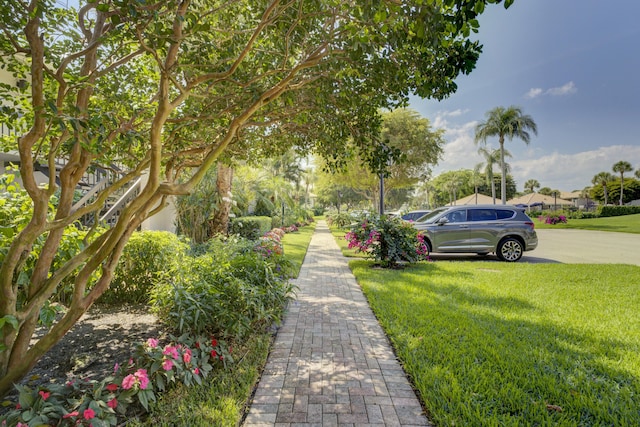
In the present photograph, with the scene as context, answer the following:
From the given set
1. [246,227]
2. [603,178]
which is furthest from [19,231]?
[603,178]

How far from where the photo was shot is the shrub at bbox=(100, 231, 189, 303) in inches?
206

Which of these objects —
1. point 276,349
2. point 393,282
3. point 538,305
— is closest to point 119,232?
point 276,349

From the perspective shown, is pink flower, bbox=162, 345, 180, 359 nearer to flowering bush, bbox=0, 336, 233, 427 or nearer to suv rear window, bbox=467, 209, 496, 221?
flowering bush, bbox=0, 336, 233, 427

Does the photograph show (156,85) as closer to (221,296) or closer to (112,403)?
(221,296)

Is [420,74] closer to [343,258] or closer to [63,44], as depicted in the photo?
[63,44]

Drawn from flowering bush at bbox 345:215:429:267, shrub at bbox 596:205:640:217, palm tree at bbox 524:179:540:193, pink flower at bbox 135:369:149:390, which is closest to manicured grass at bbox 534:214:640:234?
shrub at bbox 596:205:640:217

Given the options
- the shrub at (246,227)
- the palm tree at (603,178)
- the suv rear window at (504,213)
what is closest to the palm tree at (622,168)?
the palm tree at (603,178)

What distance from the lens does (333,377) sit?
327 centimetres

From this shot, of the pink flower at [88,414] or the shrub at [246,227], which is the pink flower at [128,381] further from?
the shrub at [246,227]

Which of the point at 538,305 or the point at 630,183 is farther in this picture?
the point at 630,183

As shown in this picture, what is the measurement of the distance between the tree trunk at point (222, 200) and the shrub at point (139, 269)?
4.93 m

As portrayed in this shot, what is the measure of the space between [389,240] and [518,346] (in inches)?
202

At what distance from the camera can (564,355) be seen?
11.9 feet

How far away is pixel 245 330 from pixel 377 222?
20.0 feet
